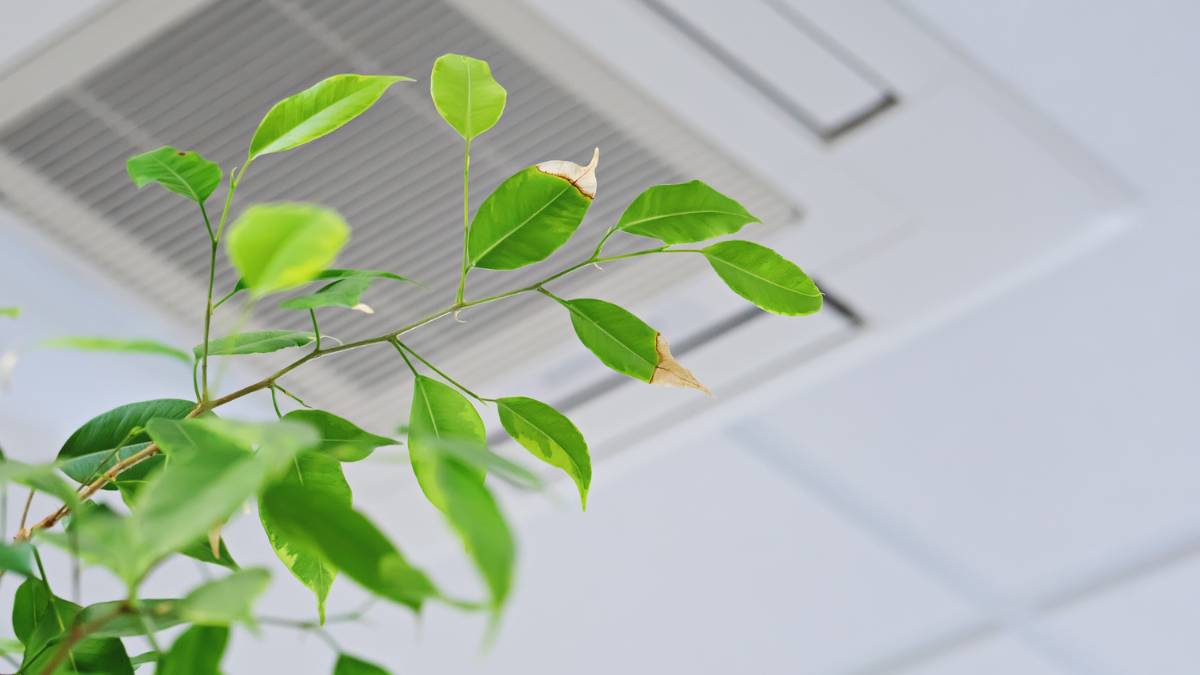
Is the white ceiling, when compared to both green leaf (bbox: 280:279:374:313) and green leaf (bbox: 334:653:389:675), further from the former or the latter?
green leaf (bbox: 334:653:389:675)

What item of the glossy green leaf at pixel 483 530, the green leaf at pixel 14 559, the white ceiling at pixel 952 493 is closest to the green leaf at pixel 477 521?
the glossy green leaf at pixel 483 530

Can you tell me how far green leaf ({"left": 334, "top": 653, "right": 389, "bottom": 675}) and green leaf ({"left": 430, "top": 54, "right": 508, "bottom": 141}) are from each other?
0.16m

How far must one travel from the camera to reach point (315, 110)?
1.22 ft

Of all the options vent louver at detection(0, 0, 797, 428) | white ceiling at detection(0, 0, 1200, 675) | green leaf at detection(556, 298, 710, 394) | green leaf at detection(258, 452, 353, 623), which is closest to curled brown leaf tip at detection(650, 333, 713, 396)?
green leaf at detection(556, 298, 710, 394)

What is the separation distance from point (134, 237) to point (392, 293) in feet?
0.70

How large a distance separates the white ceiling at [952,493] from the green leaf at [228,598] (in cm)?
83

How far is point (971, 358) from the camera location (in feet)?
4.07

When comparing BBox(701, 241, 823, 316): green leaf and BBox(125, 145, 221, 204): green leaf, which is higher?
BBox(701, 241, 823, 316): green leaf

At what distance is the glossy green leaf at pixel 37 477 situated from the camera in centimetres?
22

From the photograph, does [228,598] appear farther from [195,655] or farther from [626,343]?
[626,343]

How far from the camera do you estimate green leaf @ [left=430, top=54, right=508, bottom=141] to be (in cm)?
37

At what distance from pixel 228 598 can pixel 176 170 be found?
0.23 m

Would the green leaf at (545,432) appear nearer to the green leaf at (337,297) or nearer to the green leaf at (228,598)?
the green leaf at (337,297)

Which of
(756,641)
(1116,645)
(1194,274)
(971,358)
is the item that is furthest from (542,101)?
(1116,645)
